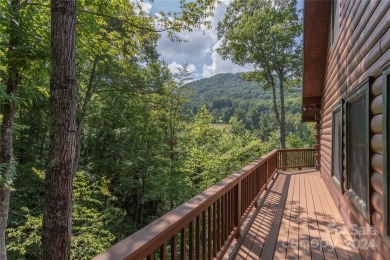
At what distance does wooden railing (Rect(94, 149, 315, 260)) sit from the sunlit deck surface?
25 centimetres

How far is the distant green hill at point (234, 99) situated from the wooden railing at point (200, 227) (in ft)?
134

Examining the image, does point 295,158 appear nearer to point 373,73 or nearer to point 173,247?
point 373,73

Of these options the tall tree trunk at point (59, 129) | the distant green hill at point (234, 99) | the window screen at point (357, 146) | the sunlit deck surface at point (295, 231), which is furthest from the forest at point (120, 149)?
the distant green hill at point (234, 99)

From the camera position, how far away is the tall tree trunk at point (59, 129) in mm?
2301

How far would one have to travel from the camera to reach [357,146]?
314 centimetres

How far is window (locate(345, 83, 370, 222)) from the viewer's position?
2588mm

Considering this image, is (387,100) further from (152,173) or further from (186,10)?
(152,173)

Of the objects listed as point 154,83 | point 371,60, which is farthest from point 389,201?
point 154,83

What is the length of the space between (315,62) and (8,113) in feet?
24.6

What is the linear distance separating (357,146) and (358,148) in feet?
0.22

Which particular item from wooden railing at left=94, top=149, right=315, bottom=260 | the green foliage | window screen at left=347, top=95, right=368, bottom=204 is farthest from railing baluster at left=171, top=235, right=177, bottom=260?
the green foliage

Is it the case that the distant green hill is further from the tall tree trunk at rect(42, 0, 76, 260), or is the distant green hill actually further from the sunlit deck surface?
the tall tree trunk at rect(42, 0, 76, 260)

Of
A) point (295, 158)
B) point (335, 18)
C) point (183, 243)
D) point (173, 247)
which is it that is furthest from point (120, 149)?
point (173, 247)

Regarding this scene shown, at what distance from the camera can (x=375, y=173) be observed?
2316mm
